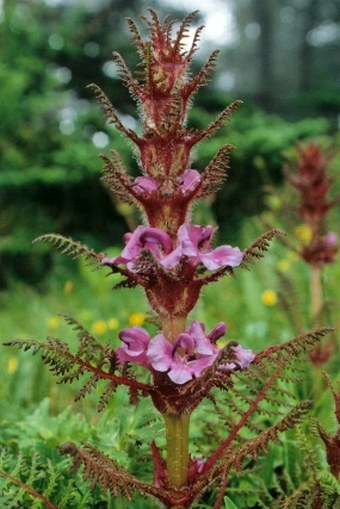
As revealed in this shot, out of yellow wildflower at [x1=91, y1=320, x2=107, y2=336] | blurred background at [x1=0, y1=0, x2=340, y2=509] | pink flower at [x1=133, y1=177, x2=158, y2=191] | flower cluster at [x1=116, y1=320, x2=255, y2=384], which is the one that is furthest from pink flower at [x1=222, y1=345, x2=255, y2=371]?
yellow wildflower at [x1=91, y1=320, x2=107, y2=336]

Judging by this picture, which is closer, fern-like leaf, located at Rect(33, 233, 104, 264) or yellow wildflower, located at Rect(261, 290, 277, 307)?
fern-like leaf, located at Rect(33, 233, 104, 264)

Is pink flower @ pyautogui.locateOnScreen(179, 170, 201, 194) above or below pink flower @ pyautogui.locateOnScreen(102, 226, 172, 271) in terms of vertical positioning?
above

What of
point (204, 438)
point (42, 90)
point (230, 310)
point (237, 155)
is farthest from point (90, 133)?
point (204, 438)

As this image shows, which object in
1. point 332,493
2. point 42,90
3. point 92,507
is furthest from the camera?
point 42,90

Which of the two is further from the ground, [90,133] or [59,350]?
[90,133]

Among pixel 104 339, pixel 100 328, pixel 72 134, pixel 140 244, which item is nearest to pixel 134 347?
pixel 140 244

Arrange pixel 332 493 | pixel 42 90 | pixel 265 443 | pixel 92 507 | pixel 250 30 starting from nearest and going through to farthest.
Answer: pixel 265 443, pixel 332 493, pixel 92 507, pixel 42 90, pixel 250 30

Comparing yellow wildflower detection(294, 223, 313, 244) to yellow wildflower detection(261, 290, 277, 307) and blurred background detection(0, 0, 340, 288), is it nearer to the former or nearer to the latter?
yellow wildflower detection(261, 290, 277, 307)

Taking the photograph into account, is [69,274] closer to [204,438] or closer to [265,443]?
[204,438]

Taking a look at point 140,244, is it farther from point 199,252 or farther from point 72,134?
point 72,134
